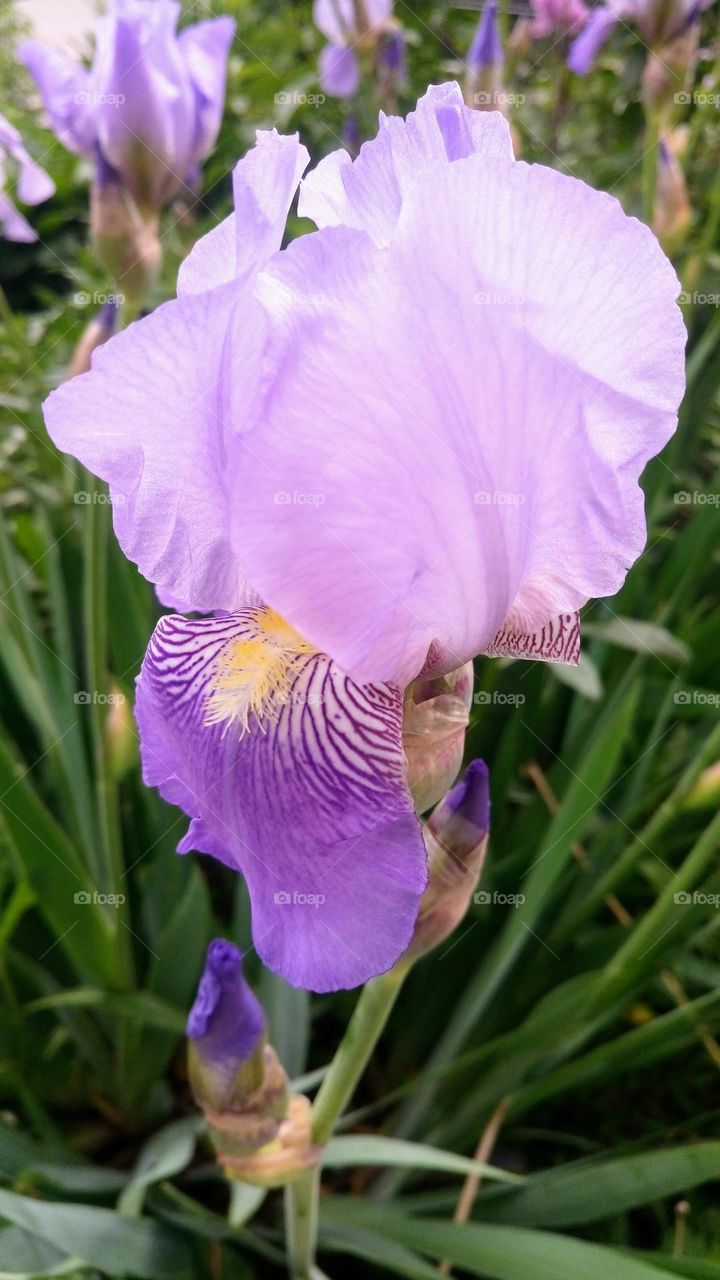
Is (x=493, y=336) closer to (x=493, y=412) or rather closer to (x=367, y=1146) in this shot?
(x=493, y=412)

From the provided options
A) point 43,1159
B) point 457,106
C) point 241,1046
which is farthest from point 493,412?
point 43,1159

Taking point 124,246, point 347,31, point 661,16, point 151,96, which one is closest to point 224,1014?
point 124,246

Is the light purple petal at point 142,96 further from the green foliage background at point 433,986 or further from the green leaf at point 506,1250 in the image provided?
the green leaf at point 506,1250

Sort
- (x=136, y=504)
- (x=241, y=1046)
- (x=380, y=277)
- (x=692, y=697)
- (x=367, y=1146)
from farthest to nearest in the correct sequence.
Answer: (x=692, y=697)
(x=367, y=1146)
(x=241, y=1046)
(x=136, y=504)
(x=380, y=277)

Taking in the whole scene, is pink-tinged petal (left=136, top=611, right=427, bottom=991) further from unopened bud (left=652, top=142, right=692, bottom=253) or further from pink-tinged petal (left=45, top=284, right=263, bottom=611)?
unopened bud (left=652, top=142, right=692, bottom=253)

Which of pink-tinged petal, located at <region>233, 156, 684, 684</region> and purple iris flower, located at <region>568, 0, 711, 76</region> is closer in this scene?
pink-tinged petal, located at <region>233, 156, 684, 684</region>

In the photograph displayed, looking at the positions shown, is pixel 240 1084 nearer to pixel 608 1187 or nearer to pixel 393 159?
pixel 608 1187

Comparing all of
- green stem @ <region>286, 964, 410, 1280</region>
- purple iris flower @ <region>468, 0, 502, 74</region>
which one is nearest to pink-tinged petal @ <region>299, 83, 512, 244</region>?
green stem @ <region>286, 964, 410, 1280</region>
